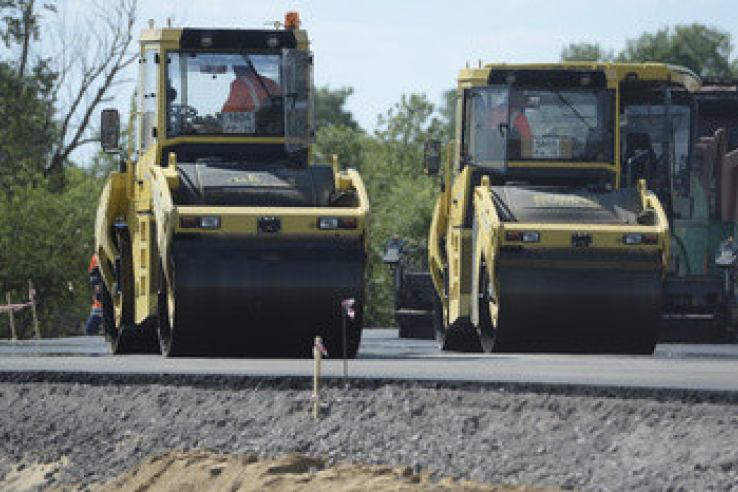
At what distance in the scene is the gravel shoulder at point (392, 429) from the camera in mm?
12500

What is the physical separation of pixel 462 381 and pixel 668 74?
359 inches

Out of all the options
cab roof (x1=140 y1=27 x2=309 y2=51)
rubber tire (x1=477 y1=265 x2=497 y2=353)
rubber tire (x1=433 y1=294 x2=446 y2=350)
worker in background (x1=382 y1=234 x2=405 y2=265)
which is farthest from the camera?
worker in background (x1=382 y1=234 x2=405 y2=265)

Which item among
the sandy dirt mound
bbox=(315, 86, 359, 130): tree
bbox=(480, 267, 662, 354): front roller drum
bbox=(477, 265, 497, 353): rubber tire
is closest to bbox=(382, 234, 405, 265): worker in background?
bbox=(477, 265, 497, 353): rubber tire

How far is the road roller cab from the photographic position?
1764cm

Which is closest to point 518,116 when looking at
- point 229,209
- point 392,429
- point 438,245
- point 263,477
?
point 438,245

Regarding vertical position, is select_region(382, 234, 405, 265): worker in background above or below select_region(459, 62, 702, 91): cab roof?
below

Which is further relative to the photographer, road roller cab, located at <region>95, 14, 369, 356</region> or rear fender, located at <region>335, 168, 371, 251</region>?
rear fender, located at <region>335, 168, 371, 251</region>

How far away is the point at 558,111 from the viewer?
21.7 meters

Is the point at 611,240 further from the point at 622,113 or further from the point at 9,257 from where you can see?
the point at 9,257

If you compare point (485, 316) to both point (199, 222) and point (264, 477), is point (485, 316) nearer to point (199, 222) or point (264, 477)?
point (199, 222)

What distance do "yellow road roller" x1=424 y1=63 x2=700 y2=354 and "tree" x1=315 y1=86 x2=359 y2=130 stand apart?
94.9 meters

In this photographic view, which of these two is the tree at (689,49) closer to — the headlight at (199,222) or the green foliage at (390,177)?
the green foliage at (390,177)

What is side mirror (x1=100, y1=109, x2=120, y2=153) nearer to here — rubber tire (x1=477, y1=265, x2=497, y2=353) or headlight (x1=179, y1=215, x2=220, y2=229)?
headlight (x1=179, y1=215, x2=220, y2=229)

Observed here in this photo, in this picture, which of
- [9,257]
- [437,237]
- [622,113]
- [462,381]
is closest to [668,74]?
[622,113]
